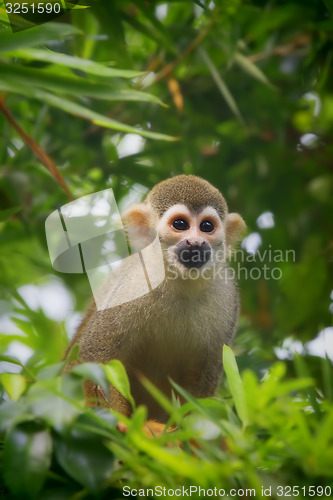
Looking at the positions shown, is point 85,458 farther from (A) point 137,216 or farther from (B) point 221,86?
(B) point 221,86

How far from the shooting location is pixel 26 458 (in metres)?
1.46

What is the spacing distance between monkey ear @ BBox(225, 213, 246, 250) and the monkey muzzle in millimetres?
349

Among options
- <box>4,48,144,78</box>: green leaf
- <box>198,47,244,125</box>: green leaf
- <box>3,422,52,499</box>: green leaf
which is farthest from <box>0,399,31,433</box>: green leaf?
<box>198,47,244,125</box>: green leaf

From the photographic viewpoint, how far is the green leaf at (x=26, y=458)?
1.41 metres

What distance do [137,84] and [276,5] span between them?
1192mm

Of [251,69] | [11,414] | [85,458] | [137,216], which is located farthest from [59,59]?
[251,69]

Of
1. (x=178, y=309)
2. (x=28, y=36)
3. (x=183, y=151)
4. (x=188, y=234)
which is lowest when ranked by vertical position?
(x=178, y=309)

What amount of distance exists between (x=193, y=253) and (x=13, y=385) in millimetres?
1336

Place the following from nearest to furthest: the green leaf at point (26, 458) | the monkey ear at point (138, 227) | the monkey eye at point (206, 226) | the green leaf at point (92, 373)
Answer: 1. the green leaf at point (26, 458)
2. the green leaf at point (92, 373)
3. the monkey eye at point (206, 226)
4. the monkey ear at point (138, 227)

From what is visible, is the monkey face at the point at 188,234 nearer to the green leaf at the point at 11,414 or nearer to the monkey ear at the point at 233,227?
the monkey ear at the point at 233,227

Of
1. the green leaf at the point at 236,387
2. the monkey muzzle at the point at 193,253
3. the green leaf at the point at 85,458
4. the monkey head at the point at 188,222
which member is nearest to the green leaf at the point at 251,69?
the monkey head at the point at 188,222

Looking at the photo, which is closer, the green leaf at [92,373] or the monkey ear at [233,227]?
the green leaf at [92,373]

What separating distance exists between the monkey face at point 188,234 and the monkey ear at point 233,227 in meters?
0.22

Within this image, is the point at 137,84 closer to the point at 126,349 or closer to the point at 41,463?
the point at 126,349
